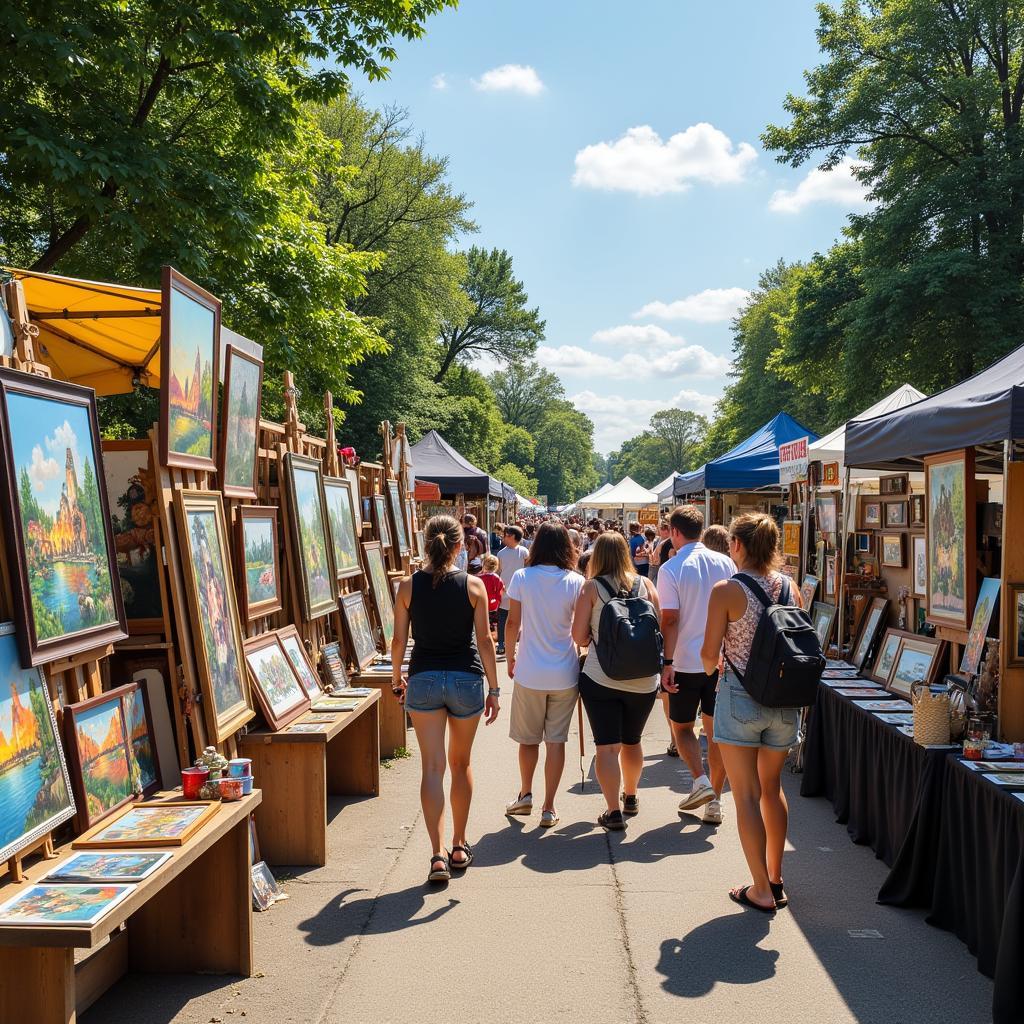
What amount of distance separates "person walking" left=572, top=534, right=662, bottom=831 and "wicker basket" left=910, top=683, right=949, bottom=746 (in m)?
1.47

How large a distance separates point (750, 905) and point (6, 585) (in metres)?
3.69

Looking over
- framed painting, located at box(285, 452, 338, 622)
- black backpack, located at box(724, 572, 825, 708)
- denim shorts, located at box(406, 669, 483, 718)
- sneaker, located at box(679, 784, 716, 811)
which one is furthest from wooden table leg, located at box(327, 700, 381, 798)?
black backpack, located at box(724, 572, 825, 708)

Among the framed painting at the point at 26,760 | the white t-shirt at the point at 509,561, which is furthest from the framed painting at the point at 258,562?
the white t-shirt at the point at 509,561

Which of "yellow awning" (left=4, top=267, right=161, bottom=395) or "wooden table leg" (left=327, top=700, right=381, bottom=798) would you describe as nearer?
"yellow awning" (left=4, top=267, right=161, bottom=395)

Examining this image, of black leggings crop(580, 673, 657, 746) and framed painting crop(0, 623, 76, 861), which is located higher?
framed painting crop(0, 623, 76, 861)

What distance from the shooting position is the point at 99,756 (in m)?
3.55

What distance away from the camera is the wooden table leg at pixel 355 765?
679cm

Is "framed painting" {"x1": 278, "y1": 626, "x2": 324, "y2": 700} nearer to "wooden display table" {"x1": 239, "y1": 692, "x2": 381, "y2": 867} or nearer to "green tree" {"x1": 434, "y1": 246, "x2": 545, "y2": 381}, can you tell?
"wooden display table" {"x1": 239, "y1": 692, "x2": 381, "y2": 867}

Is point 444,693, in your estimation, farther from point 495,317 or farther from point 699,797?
point 495,317

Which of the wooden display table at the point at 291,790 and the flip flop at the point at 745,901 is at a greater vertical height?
the wooden display table at the point at 291,790

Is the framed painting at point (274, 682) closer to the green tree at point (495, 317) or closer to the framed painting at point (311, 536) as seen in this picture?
the framed painting at point (311, 536)

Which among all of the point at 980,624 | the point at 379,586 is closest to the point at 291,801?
the point at 379,586

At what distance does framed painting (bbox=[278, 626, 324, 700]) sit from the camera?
5.86 meters

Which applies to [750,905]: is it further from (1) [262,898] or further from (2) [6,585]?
(2) [6,585]
